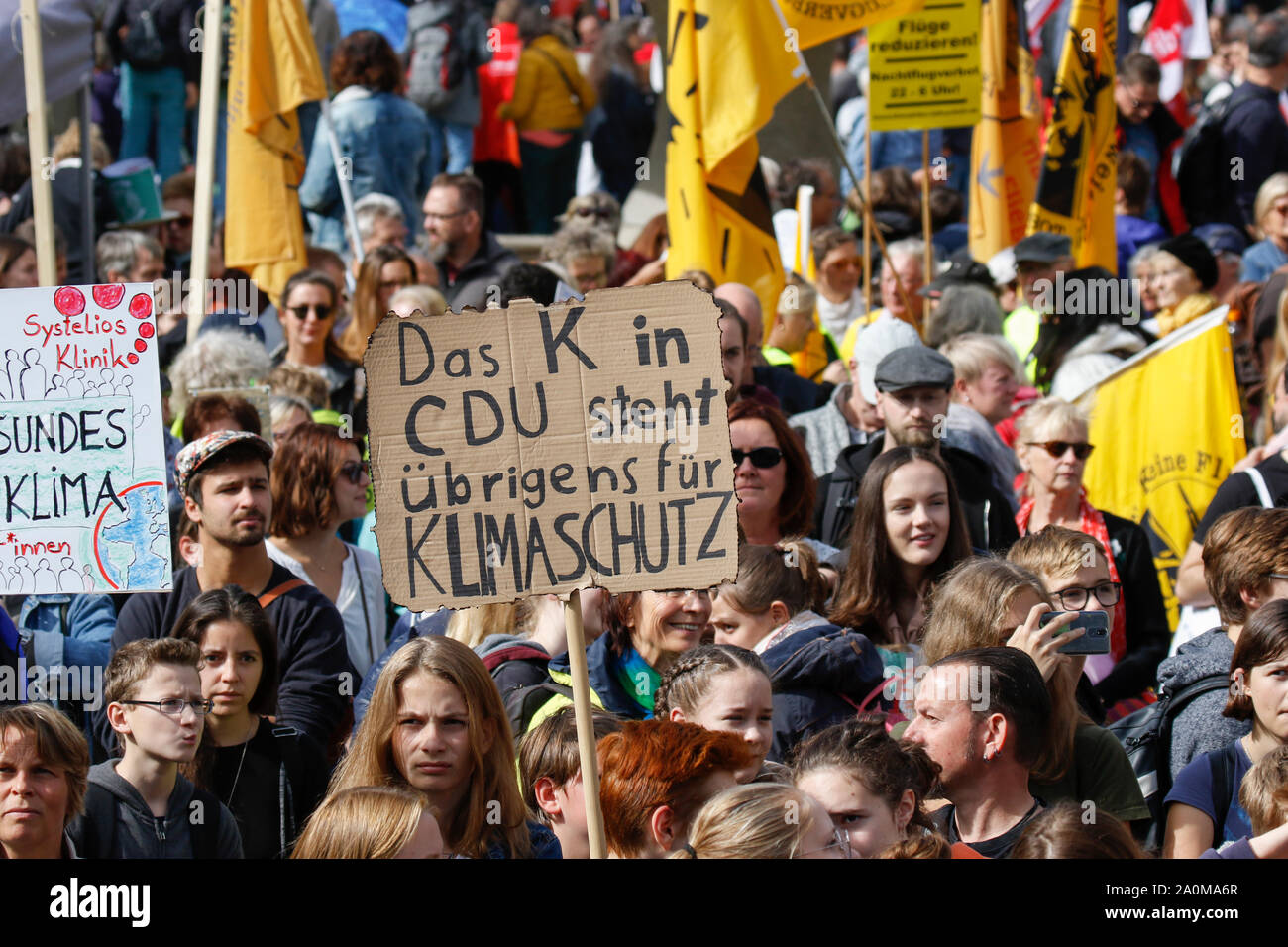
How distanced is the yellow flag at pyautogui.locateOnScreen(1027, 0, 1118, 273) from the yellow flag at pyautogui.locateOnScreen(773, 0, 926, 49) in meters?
1.10

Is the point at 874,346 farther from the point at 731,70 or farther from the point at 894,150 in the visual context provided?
the point at 894,150

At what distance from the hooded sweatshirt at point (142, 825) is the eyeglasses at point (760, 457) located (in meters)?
2.27

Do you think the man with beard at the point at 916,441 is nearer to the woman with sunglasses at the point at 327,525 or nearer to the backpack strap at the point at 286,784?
the woman with sunglasses at the point at 327,525

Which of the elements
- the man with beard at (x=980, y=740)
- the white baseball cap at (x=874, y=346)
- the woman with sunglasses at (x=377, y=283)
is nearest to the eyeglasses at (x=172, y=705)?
the man with beard at (x=980, y=740)

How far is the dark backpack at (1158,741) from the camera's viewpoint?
479 centimetres

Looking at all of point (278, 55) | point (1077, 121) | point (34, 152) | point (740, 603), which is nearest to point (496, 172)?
point (278, 55)

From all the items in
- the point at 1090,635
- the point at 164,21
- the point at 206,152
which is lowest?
the point at 1090,635

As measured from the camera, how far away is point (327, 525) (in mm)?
6297

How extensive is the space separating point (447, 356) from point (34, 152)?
10.6 ft

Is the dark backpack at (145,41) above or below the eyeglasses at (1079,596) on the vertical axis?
above

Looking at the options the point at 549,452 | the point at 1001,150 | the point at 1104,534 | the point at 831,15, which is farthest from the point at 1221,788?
the point at 1001,150

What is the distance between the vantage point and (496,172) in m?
13.2

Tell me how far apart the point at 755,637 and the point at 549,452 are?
4.93 feet

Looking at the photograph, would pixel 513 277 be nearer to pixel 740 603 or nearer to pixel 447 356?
pixel 740 603
